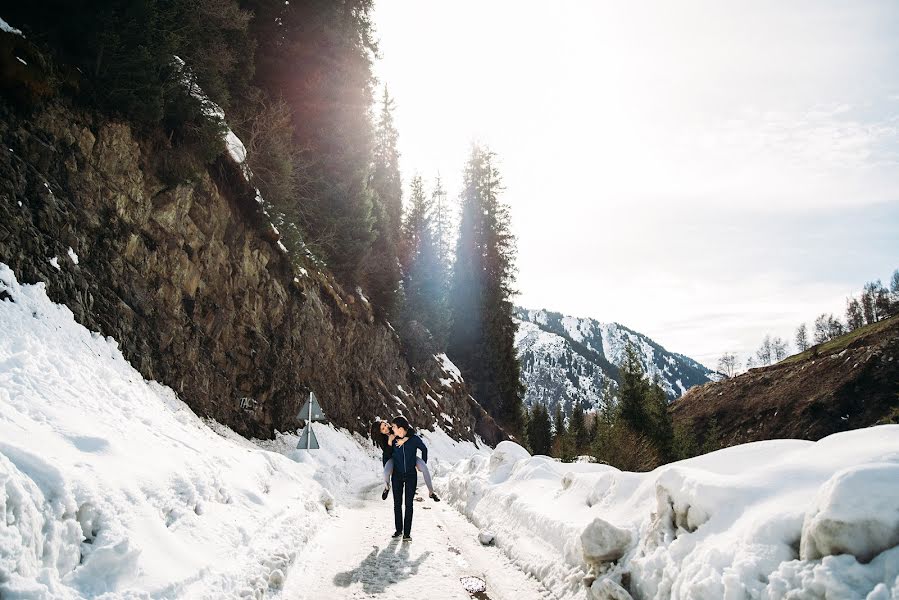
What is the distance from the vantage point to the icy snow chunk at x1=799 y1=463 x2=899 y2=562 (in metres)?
3.16

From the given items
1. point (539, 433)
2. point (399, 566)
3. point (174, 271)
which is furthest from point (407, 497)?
point (539, 433)

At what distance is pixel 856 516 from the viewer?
3.22 m

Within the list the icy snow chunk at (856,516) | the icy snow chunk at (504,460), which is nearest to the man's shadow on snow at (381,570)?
the icy snow chunk at (856,516)

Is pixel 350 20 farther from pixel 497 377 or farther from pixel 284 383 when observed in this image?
pixel 497 377

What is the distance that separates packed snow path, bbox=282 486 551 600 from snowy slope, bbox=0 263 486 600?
0.33 metres

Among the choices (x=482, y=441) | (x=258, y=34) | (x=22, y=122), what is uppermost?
(x=258, y=34)

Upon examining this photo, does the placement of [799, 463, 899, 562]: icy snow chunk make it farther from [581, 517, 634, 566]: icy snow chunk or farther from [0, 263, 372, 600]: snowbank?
[0, 263, 372, 600]: snowbank

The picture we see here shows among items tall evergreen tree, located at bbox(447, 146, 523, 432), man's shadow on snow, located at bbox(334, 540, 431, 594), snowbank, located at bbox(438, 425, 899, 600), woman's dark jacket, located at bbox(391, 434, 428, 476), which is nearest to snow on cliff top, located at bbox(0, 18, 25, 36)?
woman's dark jacket, located at bbox(391, 434, 428, 476)

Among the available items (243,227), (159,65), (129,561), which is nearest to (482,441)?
(243,227)

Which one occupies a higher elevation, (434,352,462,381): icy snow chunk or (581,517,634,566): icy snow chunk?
(434,352,462,381): icy snow chunk

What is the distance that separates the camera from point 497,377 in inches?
1774

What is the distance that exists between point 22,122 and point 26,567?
9.64 meters

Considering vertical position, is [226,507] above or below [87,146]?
below

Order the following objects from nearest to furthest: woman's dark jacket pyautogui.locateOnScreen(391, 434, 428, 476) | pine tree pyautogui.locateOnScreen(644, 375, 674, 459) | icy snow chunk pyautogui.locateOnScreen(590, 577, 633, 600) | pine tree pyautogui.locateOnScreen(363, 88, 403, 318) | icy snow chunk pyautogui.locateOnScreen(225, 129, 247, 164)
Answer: icy snow chunk pyautogui.locateOnScreen(590, 577, 633, 600)
woman's dark jacket pyautogui.locateOnScreen(391, 434, 428, 476)
icy snow chunk pyautogui.locateOnScreen(225, 129, 247, 164)
pine tree pyautogui.locateOnScreen(644, 375, 674, 459)
pine tree pyautogui.locateOnScreen(363, 88, 403, 318)
